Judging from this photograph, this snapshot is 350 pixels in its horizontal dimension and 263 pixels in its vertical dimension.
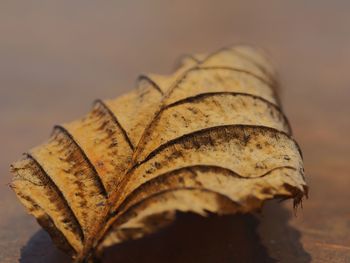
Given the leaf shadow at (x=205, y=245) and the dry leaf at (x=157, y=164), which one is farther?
the leaf shadow at (x=205, y=245)

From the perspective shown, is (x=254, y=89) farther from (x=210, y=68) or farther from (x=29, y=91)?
(x=29, y=91)

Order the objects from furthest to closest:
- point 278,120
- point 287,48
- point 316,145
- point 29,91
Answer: point 287,48 → point 29,91 → point 316,145 → point 278,120

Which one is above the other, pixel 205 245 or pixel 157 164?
pixel 157 164

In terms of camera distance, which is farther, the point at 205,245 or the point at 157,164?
the point at 205,245

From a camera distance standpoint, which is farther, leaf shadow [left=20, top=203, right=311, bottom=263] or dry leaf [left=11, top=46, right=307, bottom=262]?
leaf shadow [left=20, top=203, right=311, bottom=263]

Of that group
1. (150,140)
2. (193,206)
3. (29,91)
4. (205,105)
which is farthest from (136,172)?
(29,91)
